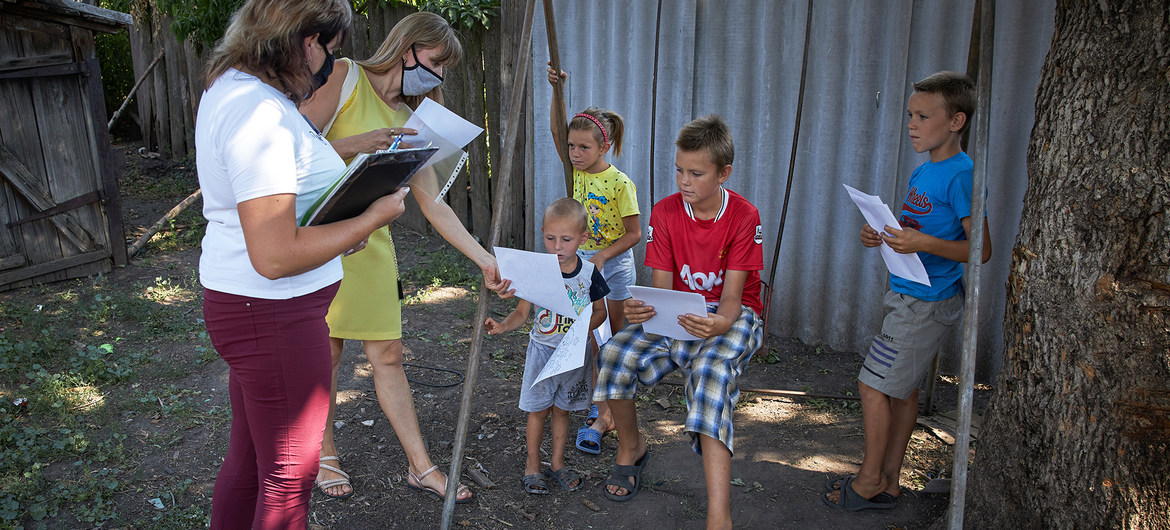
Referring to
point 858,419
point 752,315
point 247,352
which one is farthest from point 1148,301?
point 247,352

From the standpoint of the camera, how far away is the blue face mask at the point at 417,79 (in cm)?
288

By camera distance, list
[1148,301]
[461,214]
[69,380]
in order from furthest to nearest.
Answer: [461,214] → [69,380] → [1148,301]

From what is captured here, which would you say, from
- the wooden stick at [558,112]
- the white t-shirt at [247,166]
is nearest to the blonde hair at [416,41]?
the wooden stick at [558,112]

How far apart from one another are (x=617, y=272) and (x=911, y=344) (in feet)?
4.61

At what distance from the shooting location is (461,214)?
270 inches

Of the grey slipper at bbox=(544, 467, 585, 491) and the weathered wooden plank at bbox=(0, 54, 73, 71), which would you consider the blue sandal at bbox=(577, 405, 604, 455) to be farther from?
the weathered wooden plank at bbox=(0, 54, 73, 71)

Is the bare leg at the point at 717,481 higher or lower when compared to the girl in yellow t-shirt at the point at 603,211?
lower

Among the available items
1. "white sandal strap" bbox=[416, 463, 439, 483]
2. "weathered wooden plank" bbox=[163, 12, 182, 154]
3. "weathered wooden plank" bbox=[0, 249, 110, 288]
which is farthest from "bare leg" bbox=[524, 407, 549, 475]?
"weathered wooden plank" bbox=[163, 12, 182, 154]

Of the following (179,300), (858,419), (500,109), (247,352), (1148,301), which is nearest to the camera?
(247,352)

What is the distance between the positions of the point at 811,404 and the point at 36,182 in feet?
19.4

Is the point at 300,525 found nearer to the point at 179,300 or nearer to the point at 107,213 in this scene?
the point at 179,300

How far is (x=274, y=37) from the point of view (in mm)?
1839

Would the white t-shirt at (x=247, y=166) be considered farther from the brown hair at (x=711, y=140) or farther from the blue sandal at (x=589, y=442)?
the blue sandal at (x=589, y=442)

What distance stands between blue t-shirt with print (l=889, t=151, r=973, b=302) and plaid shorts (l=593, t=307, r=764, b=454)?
685 mm
